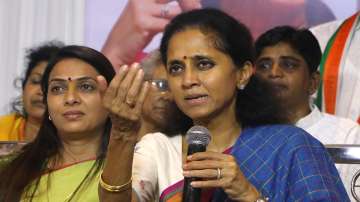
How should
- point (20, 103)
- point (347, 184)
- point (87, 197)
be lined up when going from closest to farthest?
point (87, 197) < point (347, 184) < point (20, 103)

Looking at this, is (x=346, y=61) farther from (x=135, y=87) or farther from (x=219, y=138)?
(x=135, y=87)

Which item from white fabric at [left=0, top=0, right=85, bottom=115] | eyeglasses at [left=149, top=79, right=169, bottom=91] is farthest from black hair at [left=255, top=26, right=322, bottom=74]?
white fabric at [left=0, top=0, right=85, bottom=115]

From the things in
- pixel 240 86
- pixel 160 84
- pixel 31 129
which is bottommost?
pixel 31 129

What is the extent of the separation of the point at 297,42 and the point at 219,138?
1.36 metres

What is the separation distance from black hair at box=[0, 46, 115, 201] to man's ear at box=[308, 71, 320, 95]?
48.7 inches

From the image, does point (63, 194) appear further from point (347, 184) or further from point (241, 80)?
point (347, 184)

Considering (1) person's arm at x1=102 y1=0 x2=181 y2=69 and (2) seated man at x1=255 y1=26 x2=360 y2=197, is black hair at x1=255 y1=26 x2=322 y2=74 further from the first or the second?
(1) person's arm at x1=102 y1=0 x2=181 y2=69

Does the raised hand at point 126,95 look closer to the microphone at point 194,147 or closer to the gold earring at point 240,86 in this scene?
the microphone at point 194,147

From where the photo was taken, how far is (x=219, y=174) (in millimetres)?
1924

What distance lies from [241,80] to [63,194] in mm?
839

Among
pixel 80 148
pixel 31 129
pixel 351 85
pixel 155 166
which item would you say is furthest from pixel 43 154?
pixel 351 85

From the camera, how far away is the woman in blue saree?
199cm

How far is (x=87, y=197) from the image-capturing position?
2561 millimetres

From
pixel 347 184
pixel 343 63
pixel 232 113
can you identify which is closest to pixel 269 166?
pixel 232 113
